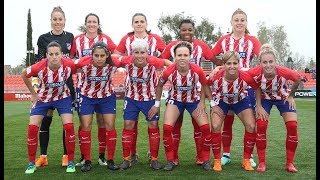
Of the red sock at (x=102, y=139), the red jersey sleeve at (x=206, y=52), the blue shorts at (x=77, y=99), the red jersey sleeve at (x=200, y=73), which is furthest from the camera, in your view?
the red jersey sleeve at (x=206, y=52)

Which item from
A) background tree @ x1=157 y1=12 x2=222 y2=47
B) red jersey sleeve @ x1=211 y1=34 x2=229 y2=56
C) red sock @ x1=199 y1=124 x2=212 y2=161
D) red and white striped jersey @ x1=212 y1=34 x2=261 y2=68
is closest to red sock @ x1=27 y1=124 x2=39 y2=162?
red sock @ x1=199 y1=124 x2=212 y2=161

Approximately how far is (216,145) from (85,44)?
2257mm

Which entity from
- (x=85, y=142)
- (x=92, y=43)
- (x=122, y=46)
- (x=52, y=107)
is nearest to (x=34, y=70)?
(x=52, y=107)

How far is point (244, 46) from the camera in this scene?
20.7 feet

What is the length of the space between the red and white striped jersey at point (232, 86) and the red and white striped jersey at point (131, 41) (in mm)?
1010

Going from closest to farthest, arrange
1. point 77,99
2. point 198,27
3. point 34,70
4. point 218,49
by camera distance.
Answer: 1. point 34,70
2. point 77,99
3. point 218,49
4. point 198,27

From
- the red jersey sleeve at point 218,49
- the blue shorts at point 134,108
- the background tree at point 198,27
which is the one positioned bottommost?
the blue shorts at point 134,108

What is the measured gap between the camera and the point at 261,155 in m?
5.76

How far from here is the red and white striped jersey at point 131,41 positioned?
630cm

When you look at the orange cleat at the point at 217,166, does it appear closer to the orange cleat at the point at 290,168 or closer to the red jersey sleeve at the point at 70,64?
Answer: the orange cleat at the point at 290,168

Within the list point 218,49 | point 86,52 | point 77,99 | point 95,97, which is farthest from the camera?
point 218,49

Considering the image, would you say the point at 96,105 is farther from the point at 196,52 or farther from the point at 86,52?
the point at 196,52

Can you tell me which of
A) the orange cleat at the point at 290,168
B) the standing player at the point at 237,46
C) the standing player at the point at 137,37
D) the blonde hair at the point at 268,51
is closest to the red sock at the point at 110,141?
the standing player at the point at 137,37

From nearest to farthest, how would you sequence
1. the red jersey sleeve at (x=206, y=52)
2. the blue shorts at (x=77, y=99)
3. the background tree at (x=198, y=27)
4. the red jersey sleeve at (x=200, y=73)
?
the red jersey sleeve at (x=200, y=73)
the blue shorts at (x=77, y=99)
the red jersey sleeve at (x=206, y=52)
the background tree at (x=198, y=27)
